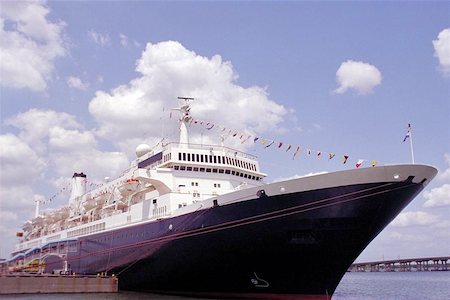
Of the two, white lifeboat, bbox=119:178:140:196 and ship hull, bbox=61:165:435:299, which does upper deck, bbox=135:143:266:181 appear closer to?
white lifeboat, bbox=119:178:140:196

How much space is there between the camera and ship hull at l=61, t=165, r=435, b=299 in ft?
69.7

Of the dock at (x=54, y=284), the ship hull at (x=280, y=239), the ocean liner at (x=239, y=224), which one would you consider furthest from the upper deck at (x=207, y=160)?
the dock at (x=54, y=284)

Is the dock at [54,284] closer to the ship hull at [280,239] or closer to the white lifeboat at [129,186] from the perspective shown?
the white lifeboat at [129,186]

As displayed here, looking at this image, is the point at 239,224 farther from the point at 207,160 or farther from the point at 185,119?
the point at 185,119

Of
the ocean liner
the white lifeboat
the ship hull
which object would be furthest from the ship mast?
the ship hull

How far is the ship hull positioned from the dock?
834 centimetres

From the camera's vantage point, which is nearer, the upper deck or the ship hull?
the ship hull

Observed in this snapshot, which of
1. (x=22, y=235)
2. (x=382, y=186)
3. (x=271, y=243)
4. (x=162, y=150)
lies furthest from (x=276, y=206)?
(x=22, y=235)

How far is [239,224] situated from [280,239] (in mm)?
2237

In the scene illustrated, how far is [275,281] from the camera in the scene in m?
23.0

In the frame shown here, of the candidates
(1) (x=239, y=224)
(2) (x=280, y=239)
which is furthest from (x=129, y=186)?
(2) (x=280, y=239)

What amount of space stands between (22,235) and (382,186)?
5394 cm

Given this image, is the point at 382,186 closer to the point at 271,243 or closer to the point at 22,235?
the point at 271,243

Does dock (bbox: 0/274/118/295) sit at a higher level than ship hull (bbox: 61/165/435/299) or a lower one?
lower
